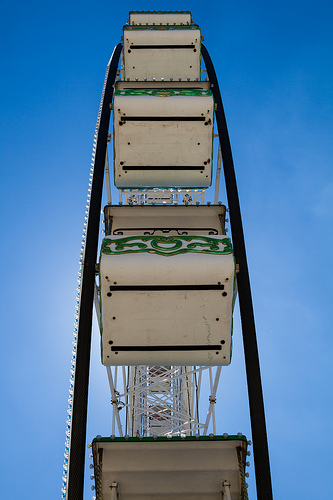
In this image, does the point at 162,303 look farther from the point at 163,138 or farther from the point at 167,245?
the point at 163,138

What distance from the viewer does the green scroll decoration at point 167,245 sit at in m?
5.21

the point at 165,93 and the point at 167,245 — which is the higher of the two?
the point at 165,93

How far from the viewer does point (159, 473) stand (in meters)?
4.98

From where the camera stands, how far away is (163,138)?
7.39m

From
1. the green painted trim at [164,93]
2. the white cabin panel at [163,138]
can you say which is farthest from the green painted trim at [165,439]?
the green painted trim at [164,93]

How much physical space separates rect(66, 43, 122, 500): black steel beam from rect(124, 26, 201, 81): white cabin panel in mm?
4305

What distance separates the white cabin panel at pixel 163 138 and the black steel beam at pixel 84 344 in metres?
1.45

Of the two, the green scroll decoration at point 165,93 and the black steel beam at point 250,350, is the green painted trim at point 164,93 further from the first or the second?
the black steel beam at point 250,350

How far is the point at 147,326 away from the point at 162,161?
131 inches

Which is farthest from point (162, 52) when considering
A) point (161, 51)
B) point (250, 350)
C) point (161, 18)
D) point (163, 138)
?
point (250, 350)

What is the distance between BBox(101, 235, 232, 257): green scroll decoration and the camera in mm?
5211

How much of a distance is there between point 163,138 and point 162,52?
9.97 feet

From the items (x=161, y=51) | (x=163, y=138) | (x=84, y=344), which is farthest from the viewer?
(x=161, y=51)

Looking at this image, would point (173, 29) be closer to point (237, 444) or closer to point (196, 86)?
point (196, 86)
